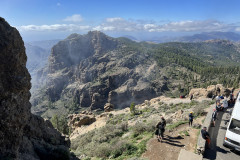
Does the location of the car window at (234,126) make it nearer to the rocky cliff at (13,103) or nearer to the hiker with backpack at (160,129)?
the hiker with backpack at (160,129)

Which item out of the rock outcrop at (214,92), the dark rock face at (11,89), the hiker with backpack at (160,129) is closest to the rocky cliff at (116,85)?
the rock outcrop at (214,92)

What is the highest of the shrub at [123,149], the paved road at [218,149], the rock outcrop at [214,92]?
the paved road at [218,149]

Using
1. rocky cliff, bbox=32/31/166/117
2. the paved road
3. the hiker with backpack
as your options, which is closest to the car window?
the paved road

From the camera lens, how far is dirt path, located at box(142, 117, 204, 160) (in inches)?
435

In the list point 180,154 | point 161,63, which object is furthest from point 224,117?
point 161,63

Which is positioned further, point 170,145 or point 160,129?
point 160,129

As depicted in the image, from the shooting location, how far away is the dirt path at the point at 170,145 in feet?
36.2

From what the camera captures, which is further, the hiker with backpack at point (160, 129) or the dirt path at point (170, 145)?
the hiker with backpack at point (160, 129)

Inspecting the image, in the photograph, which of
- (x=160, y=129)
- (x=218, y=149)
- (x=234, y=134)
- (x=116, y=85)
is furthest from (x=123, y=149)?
(x=116, y=85)

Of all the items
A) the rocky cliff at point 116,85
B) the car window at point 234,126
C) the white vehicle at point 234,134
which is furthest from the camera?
the rocky cliff at point 116,85

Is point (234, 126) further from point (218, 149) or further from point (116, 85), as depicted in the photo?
point (116, 85)

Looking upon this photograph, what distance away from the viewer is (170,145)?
1208 cm

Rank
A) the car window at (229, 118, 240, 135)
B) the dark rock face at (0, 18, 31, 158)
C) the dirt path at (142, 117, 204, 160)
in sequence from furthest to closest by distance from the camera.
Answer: the dirt path at (142, 117, 204, 160), the car window at (229, 118, 240, 135), the dark rock face at (0, 18, 31, 158)

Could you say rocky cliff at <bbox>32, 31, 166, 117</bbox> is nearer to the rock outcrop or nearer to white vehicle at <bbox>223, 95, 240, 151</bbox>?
the rock outcrop
